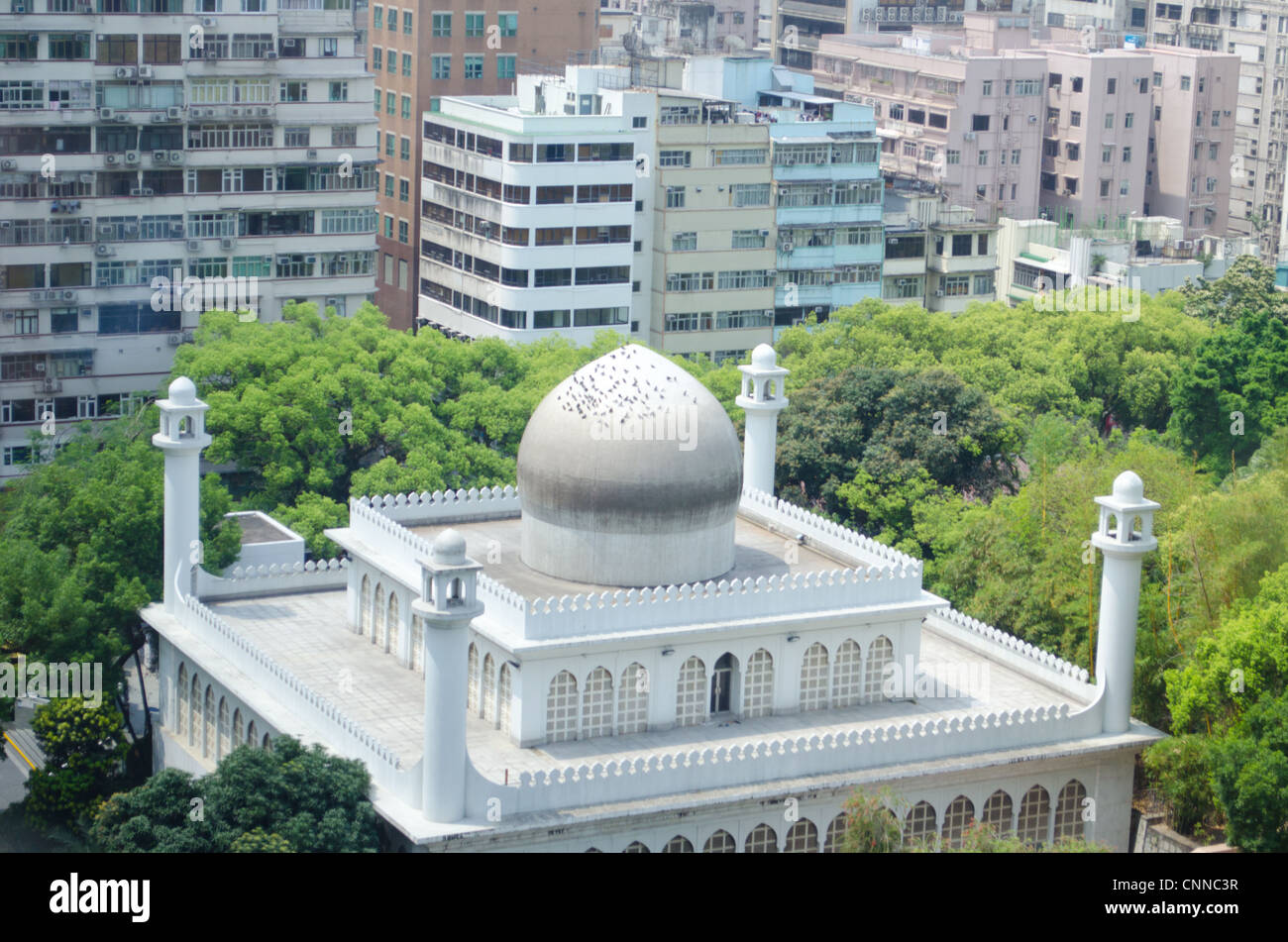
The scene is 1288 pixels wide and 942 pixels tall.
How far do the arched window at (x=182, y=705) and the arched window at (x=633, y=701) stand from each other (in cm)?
1265

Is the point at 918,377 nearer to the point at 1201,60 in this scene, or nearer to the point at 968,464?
the point at 968,464

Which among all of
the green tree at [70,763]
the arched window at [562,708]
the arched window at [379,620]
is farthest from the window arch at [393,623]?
the green tree at [70,763]

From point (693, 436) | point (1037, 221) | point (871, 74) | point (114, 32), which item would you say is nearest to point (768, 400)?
point (693, 436)

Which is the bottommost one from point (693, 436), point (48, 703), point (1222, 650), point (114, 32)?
point (48, 703)

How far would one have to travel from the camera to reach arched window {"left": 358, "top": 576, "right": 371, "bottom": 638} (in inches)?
2416

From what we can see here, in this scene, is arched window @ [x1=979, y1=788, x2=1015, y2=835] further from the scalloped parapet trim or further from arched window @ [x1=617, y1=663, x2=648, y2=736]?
Answer: arched window @ [x1=617, y1=663, x2=648, y2=736]

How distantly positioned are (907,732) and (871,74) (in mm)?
94775

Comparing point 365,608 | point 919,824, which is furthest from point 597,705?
point 365,608

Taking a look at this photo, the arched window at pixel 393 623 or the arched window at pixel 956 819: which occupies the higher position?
the arched window at pixel 393 623

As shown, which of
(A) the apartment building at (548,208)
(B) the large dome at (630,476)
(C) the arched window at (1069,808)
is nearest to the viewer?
(B) the large dome at (630,476)

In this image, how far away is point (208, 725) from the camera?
60594 millimetres

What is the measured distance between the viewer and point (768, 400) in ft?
217

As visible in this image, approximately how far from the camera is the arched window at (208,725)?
6022cm

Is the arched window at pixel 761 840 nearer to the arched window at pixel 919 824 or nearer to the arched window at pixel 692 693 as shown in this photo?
the arched window at pixel 919 824
